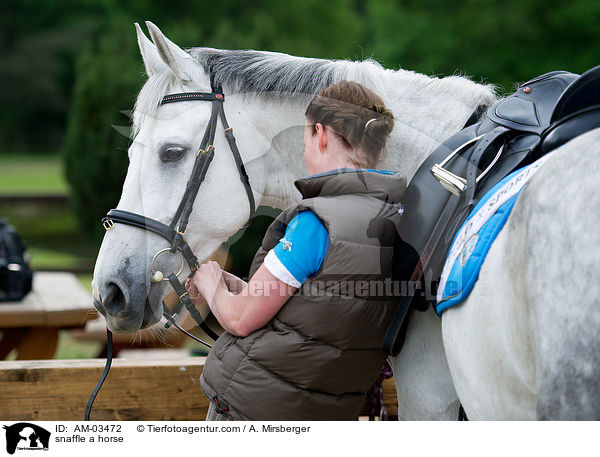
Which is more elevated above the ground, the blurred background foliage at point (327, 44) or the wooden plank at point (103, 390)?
the wooden plank at point (103, 390)

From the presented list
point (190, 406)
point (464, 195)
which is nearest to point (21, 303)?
point (190, 406)

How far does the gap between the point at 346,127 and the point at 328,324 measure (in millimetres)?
606

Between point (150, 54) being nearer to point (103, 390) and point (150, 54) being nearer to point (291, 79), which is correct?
point (291, 79)

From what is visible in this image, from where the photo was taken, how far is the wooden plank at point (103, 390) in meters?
2.49

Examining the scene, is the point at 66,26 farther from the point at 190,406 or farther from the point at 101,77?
the point at 190,406

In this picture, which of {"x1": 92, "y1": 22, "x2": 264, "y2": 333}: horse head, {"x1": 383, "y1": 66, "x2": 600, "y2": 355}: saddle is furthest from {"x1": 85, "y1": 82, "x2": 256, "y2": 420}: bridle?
{"x1": 383, "y1": 66, "x2": 600, "y2": 355}: saddle

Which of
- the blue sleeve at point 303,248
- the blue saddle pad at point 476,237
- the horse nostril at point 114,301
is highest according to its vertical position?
the blue saddle pad at point 476,237

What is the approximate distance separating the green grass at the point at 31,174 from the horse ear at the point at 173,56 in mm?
19506

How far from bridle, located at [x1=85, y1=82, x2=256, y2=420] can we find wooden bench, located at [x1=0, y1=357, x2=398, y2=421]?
0.30 metres

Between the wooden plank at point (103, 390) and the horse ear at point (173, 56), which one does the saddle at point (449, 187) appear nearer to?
the horse ear at point (173, 56)

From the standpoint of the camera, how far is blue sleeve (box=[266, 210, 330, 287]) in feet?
5.89

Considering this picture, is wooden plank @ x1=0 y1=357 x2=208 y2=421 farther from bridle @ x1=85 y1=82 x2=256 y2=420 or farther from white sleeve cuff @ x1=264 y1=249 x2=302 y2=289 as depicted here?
white sleeve cuff @ x1=264 y1=249 x2=302 y2=289

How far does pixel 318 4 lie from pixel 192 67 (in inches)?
1095
